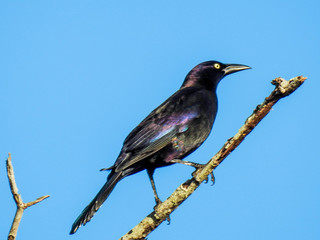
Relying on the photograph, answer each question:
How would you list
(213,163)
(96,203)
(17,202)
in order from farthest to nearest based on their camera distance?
(96,203) → (213,163) → (17,202)

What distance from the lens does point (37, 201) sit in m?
4.15

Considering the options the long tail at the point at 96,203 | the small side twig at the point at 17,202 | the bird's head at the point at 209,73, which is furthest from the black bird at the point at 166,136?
the small side twig at the point at 17,202

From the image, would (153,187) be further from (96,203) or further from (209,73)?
(209,73)

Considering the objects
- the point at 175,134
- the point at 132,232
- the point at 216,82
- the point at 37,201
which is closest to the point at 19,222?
the point at 37,201

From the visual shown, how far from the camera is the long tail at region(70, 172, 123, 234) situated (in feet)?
18.5

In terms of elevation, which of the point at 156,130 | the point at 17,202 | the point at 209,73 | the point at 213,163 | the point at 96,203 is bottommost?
the point at 17,202

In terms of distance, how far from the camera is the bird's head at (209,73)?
825 cm

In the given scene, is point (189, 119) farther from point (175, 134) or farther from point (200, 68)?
point (200, 68)

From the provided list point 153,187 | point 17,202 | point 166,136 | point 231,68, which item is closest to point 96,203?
point 153,187

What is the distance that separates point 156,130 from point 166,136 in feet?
0.60

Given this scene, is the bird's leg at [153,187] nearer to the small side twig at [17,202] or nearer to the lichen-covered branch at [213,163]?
the lichen-covered branch at [213,163]

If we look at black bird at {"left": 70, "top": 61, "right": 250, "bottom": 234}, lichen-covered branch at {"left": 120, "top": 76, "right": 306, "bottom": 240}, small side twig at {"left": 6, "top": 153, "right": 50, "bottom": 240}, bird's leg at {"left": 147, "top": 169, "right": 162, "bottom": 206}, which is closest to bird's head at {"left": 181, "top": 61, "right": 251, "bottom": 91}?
black bird at {"left": 70, "top": 61, "right": 250, "bottom": 234}

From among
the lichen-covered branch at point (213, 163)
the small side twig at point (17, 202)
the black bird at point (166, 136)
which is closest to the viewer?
the small side twig at point (17, 202)

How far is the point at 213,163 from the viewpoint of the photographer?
16.8 feet
